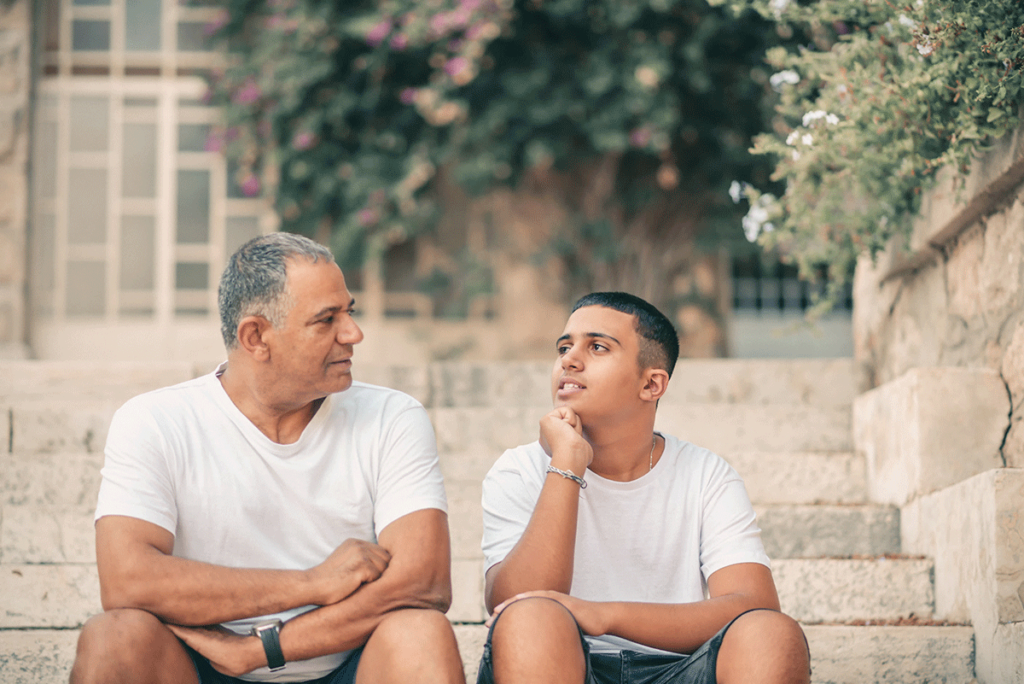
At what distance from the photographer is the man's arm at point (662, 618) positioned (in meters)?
2.05

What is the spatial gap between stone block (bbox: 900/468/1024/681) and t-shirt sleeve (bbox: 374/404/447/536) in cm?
141

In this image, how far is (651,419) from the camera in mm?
2482

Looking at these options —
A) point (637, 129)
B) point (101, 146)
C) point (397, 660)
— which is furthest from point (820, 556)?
point (101, 146)

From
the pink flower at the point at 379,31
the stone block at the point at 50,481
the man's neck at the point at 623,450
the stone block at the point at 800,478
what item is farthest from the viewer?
the pink flower at the point at 379,31

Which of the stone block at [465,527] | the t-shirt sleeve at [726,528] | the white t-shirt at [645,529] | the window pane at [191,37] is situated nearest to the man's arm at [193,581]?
the white t-shirt at [645,529]

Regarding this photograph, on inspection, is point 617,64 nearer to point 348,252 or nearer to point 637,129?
point 637,129

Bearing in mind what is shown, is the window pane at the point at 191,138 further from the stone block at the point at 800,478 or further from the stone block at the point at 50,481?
the stone block at the point at 800,478

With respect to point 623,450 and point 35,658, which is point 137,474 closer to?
point 35,658

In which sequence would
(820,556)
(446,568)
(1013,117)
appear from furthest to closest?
(820,556)
(1013,117)
(446,568)

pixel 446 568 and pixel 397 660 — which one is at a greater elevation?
pixel 446 568

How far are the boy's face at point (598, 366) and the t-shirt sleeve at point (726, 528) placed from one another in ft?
0.96

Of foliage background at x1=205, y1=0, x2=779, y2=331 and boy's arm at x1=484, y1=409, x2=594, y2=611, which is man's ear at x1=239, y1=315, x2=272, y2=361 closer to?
boy's arm at x1=484, y1=409, x2=594, y2=611

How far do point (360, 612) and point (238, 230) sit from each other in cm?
546

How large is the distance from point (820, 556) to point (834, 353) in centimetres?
469
